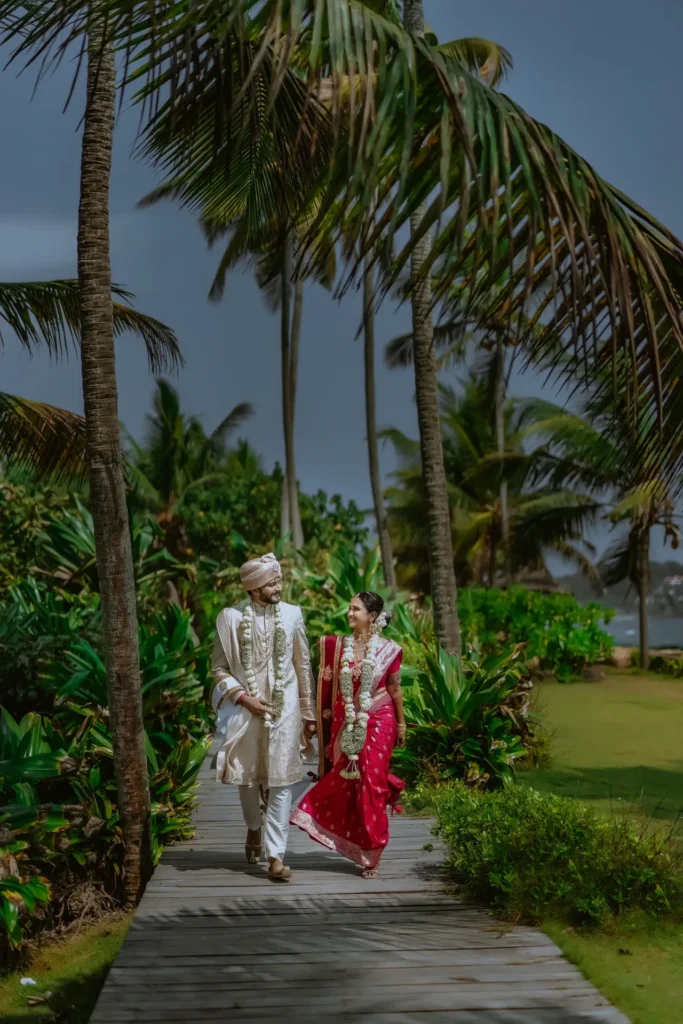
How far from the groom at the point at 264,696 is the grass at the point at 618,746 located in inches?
107

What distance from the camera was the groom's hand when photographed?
5.83 meters

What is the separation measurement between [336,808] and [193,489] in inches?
876

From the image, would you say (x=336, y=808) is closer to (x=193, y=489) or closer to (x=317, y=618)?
(x=317, y=618)

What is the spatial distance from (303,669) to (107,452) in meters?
1.54

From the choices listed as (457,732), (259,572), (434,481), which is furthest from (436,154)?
(434,481)

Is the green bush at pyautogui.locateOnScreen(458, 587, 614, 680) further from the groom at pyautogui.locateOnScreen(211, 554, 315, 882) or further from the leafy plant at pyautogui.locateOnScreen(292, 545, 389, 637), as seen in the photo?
the groom at pyautogui.locateOnScreen(211, 554, 315, 882)

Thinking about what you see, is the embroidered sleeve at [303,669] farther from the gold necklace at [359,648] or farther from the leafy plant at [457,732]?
the leafy plant at [457,732]

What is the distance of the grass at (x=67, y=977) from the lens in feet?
17.7

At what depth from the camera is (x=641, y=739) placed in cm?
1404

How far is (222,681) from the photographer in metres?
5.92

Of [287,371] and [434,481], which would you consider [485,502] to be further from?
[434,481]

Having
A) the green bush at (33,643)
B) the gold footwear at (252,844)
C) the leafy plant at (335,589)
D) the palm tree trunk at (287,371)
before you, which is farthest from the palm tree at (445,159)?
the palm tree trunk at (287,371)

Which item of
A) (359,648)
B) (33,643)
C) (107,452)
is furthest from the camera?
(33,643)

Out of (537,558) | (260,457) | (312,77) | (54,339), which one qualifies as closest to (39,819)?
(312,77)
